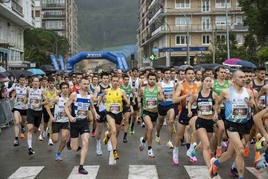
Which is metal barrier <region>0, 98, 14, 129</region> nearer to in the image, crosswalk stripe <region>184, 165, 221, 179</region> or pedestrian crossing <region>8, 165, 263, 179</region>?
pedestrian crossing <region>8, 165, 263, 179</region>

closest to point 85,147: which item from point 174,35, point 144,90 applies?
point 144,90

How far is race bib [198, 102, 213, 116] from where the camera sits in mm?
7148

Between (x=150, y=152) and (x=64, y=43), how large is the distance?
8622 centimetres

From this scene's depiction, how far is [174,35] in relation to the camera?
59125 mm

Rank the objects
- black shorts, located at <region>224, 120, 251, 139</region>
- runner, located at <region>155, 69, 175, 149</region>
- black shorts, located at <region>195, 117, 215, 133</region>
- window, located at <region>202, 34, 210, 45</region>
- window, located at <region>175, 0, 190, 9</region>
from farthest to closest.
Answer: window, located at <region>202, 34, 210, 45</region>, window, located at <region>175, 0, 190, 9</region>, runner, located at <region>155, 69, 175, 149</region>, black shorts, located at <region>195, 117, 215, 133</region>, black shorts, located at <region>224, 120, 251, 139</region>

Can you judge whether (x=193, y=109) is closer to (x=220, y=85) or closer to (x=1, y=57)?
(x=220, y=85)

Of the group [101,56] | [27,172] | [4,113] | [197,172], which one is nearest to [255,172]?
[197,172]

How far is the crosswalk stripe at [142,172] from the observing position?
702 cm

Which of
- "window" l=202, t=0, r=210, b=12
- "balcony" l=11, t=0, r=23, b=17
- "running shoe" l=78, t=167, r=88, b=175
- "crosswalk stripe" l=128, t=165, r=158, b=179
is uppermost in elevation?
"window" l=202, t=0, r=210, b=12

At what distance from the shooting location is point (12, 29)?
157ft

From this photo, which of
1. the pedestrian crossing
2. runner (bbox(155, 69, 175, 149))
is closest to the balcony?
runner (bbox(155, 69, 175, 149))

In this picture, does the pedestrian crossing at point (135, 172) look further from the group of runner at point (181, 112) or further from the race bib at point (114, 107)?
the race bib at point (114, 107)

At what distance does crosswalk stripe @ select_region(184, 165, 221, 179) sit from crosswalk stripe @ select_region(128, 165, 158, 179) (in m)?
0.70

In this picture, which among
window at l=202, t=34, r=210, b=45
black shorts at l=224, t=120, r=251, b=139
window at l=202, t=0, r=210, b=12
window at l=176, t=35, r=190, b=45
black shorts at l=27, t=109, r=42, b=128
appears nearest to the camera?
Result: black shorts at l=224, t=120, r=251, b=139
